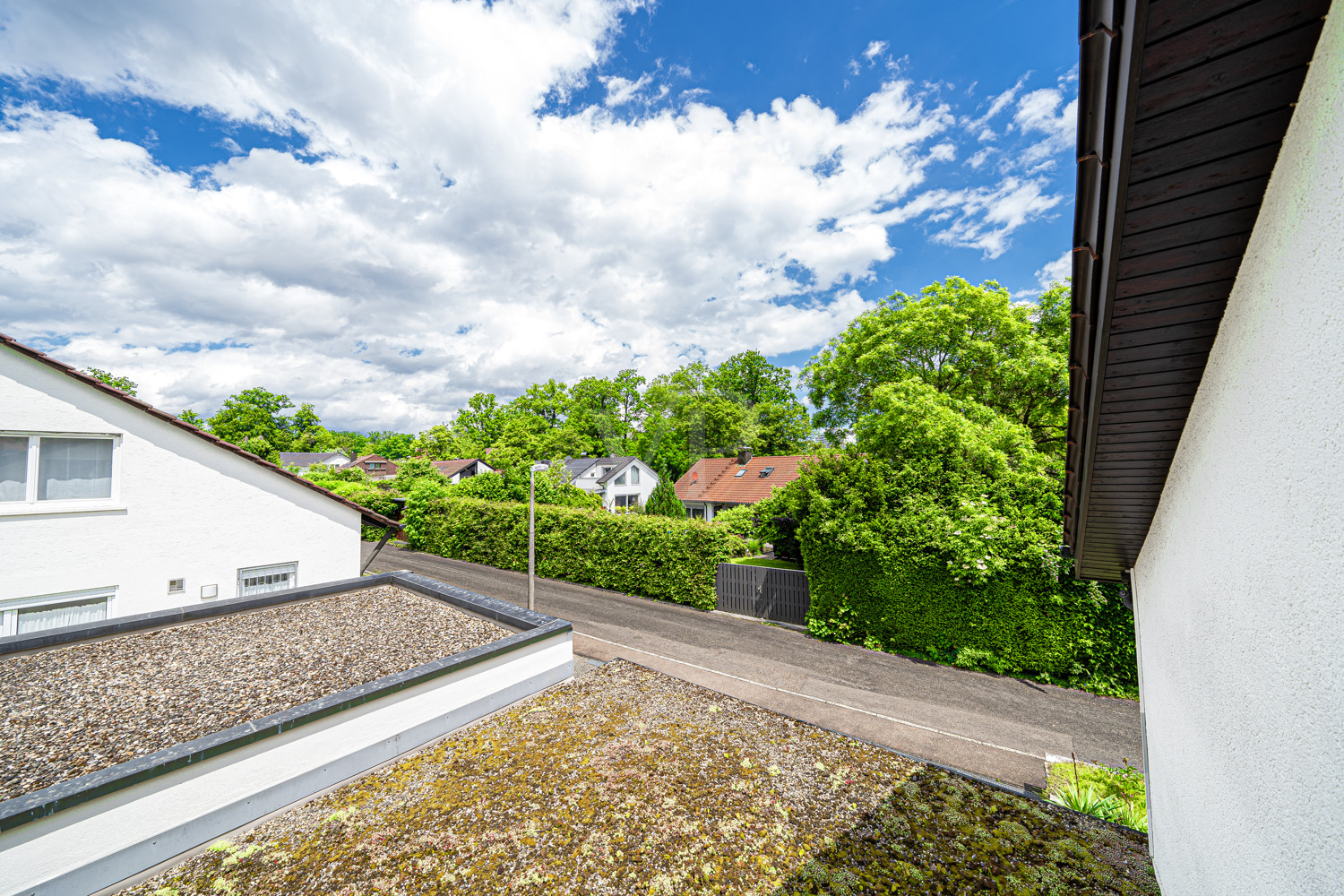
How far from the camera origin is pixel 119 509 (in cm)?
768

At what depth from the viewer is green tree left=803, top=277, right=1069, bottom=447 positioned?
16.0 meters

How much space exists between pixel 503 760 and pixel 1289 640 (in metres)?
5.65

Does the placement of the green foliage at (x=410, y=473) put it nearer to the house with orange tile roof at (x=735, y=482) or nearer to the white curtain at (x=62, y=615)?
the house with orange tile roof at (x=735, y=482)

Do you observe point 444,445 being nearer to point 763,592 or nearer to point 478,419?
point 478,419

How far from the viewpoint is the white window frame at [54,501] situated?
273 inches

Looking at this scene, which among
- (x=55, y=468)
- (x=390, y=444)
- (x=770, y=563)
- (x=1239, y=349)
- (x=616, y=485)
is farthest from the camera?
(x=390, y=444)

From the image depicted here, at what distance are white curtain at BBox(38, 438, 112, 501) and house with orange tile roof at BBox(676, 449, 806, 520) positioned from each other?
2260 cm

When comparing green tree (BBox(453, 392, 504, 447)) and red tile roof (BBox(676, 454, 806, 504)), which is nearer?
red tile roof (BBox(676, 454, 806, 504))

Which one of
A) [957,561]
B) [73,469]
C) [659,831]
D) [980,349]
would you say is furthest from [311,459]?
[659,831]

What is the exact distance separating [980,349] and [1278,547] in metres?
17.4

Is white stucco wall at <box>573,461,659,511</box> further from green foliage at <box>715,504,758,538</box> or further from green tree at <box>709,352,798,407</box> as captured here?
A: green foliage at <box>715,504,758,538</box>

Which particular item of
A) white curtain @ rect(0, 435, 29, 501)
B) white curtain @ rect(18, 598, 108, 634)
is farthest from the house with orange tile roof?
white curtain @ rect(0, 435, 29, 501)

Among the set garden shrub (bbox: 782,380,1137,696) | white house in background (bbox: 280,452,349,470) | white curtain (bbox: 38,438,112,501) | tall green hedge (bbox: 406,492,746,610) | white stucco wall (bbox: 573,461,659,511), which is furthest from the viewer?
white house in background (bbox: 280,452,349,470)

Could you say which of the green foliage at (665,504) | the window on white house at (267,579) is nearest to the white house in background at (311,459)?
the green foliage at (665,504)
